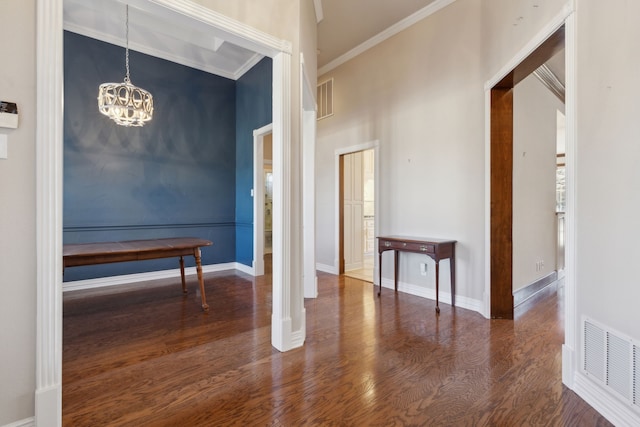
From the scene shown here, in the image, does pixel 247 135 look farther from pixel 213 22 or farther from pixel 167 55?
pixel 213 22

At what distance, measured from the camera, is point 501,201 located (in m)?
2.85

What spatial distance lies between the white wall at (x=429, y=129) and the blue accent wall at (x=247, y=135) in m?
1.28

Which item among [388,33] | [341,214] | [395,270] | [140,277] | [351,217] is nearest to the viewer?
[395,270]

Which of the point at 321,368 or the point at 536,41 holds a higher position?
the point at 536,41

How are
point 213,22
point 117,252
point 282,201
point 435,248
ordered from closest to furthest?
point 213,22
point 282,201
point 117,252
point 435,248

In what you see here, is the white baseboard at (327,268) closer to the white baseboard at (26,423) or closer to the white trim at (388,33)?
the white trim at (388,33)

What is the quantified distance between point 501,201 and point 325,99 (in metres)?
3.25

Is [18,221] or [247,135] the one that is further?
[247,135]

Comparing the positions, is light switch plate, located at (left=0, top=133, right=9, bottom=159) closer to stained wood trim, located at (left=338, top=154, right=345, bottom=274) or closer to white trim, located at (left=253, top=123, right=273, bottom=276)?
white trim, located at (left=253, top=123, right=273, bottom=276)

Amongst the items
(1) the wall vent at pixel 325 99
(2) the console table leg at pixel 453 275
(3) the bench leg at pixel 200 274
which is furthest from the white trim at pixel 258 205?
(2) the console table leg at pixel 453 275

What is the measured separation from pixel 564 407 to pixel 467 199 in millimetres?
1968

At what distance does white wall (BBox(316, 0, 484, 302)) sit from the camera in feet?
10.2

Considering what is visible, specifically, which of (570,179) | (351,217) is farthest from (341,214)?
(570,179)

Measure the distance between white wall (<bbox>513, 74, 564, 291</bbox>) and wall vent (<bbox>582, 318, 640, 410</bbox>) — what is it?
177 centimetres
